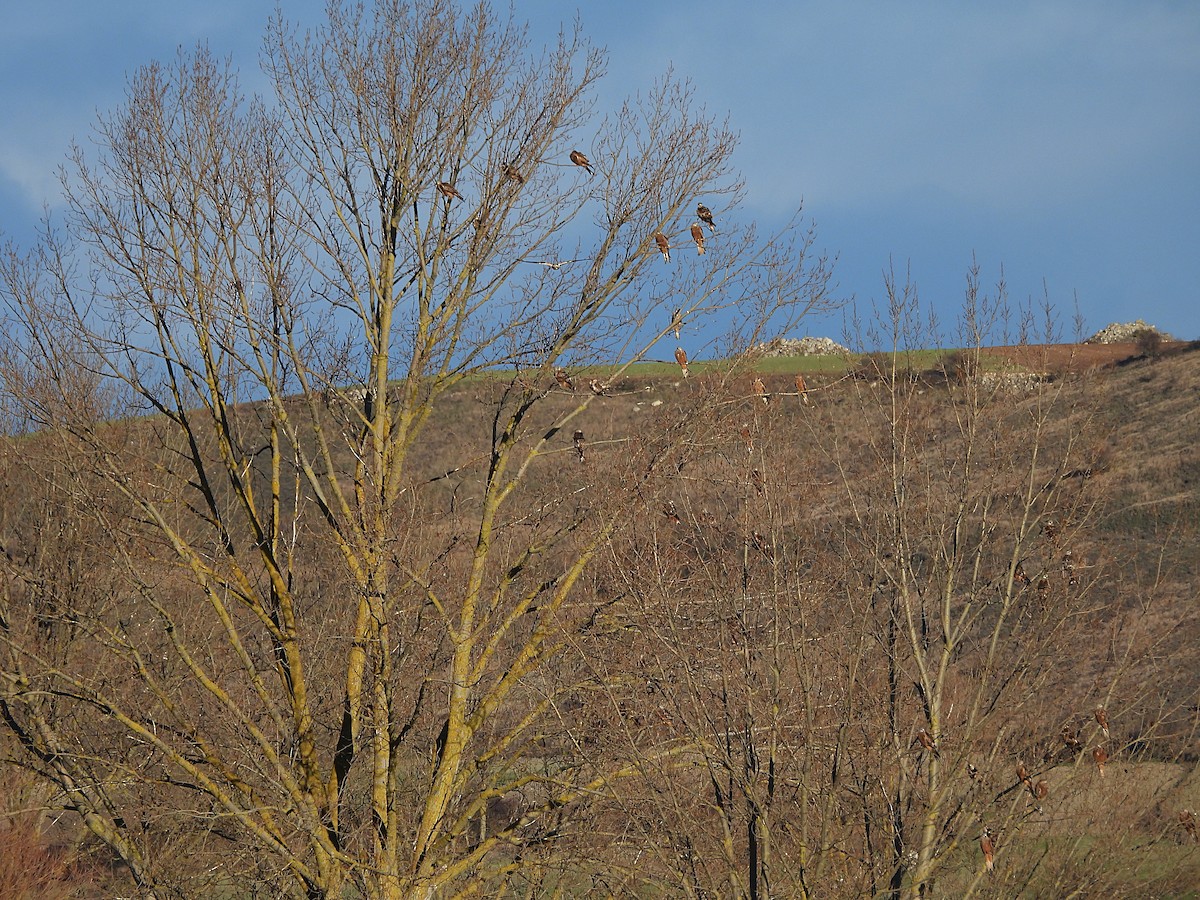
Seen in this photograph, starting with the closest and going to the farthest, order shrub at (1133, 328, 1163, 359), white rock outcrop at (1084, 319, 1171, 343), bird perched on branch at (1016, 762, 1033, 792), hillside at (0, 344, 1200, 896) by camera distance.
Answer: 1. bird perched on branch at (1016, 762, 1033, 792)
2. hillside at (0, 344, 1200, 896)
3. shrub at (1133, 328, 1163, 359)
4. white rock outcrop at (1084, 319, 1171, 343)

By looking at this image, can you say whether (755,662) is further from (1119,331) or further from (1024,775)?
(1119,331)

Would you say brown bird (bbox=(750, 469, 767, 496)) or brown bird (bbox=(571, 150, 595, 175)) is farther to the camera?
brown bird (bbox=(571, 150, 595, 175))

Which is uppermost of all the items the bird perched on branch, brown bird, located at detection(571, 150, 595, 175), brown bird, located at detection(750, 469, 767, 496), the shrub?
the shrub

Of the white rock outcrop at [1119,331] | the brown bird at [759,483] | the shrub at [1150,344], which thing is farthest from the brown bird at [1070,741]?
the white rock outcrop at [1119,331]

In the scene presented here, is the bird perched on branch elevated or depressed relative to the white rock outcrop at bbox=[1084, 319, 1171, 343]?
depressed

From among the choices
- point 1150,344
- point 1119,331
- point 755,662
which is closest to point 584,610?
point 755,662

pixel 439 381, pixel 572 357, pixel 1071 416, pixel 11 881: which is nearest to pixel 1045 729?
pixel 1071 416

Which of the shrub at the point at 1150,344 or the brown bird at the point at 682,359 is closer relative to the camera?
the brown bird at the point at 682,359

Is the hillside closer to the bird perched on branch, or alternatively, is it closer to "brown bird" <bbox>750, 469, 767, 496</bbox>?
"brown bird" <bbox>750, 469, 767, 496</bbox>

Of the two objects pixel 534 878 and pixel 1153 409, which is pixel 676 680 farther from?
pixel 1153 409

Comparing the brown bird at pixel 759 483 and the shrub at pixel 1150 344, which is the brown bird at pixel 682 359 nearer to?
the brown bird at pixel 759 483

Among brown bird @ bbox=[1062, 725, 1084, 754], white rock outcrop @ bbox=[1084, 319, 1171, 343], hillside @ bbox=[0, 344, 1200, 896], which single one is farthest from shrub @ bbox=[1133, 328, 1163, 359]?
brown bird @ bbox=[1062, 725, 1084, 754]

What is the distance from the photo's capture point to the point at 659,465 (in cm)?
1203

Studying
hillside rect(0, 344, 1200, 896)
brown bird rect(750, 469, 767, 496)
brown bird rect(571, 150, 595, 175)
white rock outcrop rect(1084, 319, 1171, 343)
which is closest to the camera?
brown bird rect(750, 469, 767, 496)
